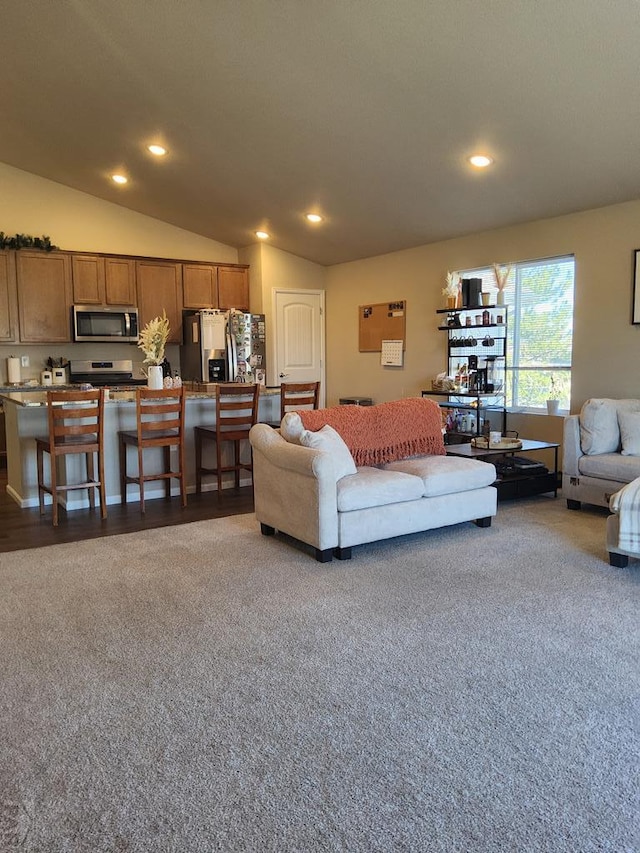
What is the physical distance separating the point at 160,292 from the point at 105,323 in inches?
31.4

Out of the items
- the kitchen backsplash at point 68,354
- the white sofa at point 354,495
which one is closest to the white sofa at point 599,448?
the white sofa at point 354,495

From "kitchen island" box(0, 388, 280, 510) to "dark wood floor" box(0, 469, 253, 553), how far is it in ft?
0.45

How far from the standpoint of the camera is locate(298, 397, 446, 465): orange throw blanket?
14.1ft

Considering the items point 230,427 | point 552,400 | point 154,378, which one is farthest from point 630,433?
point 154,378

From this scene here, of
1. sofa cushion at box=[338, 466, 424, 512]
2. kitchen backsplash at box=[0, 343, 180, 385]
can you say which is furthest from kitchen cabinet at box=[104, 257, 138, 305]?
sofa cushion at box=[338, 466, 424, 512]

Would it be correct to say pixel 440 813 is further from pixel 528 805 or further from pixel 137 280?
pixel 137 280

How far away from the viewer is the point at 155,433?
5316 mm

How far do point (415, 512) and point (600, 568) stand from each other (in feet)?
3.61

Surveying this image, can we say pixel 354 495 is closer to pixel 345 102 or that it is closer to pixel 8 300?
pixel 345 102

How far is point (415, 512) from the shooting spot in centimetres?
406

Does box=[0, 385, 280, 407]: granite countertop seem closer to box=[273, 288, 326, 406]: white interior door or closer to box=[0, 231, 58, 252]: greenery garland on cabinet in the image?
box=[0, 231, 58, 252]: greenery garland on cabinet

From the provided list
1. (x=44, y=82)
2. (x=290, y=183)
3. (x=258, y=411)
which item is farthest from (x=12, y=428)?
(x=290, y=183)

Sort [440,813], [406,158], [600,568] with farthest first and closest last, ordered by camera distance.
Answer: [406,158], [600,568], [440,813]

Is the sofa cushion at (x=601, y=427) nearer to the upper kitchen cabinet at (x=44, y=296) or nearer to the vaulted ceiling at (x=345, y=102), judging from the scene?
the vaulted ceiling at (x=345, y=102)
